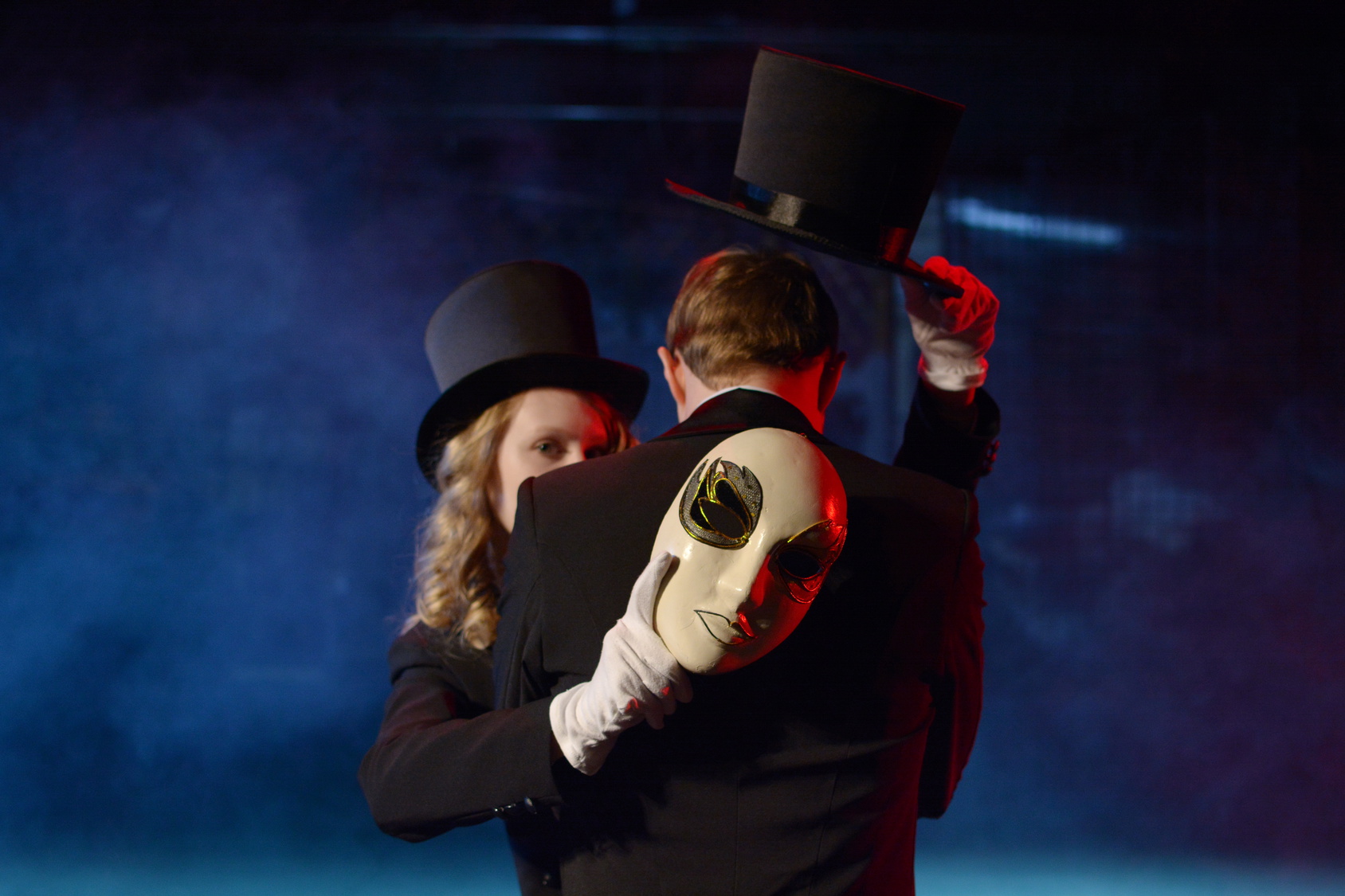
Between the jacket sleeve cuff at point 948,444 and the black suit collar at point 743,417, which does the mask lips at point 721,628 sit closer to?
the black suit collar at point 743,417

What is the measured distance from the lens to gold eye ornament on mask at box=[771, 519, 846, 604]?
0.83 meters

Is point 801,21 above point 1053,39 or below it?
above

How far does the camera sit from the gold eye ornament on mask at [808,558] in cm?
83

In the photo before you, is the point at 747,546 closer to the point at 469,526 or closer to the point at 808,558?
the point at 808,558

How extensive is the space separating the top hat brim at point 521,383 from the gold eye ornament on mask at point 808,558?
89 cm

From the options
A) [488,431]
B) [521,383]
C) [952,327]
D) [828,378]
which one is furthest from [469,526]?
[952,327]

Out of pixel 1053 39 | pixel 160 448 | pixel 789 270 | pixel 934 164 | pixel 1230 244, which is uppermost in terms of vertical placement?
pixel 1053 39

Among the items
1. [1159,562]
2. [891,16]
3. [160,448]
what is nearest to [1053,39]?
[891,16]

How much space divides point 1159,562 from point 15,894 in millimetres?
4442

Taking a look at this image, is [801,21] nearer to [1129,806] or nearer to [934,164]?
[934,164]

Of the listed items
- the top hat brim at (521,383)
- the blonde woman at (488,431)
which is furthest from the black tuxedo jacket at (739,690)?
the top hat brim at (521,383)

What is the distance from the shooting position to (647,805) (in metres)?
1.02

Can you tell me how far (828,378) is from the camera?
1.18 metres

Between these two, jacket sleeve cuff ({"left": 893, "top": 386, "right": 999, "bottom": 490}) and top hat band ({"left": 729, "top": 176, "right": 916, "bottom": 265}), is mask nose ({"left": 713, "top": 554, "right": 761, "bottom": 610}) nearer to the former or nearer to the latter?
top hat band ({"left": 729, "top": 176, "right": 916, "bottom": 265})
